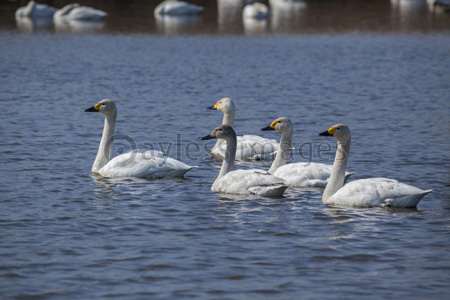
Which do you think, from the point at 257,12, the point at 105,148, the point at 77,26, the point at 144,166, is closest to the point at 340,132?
the point at 144,166

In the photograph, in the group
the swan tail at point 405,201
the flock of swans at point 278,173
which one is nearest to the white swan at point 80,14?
the flock of swans at point 278,173

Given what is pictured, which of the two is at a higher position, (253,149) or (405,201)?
(253,149)

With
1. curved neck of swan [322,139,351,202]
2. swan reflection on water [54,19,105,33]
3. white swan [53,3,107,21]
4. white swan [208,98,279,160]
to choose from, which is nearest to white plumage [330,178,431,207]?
curved neck of swan [322,139,351,202]

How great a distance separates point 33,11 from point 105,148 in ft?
128

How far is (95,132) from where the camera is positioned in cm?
1758

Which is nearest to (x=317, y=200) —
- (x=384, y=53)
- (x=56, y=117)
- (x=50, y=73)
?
(x=56, y=117)

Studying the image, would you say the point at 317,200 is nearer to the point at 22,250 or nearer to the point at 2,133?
the point at 22,250

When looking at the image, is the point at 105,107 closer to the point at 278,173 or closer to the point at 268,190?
the point at 278,173

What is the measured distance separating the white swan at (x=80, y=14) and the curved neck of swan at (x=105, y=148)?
3585 cm

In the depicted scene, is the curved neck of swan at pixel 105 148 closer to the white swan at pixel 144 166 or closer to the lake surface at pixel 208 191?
the white swan at pixel 144 166

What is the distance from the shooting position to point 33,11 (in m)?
50.4

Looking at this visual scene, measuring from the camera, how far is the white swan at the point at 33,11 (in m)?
50.1

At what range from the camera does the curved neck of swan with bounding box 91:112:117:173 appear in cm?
1360

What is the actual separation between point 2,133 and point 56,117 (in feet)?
8.00
